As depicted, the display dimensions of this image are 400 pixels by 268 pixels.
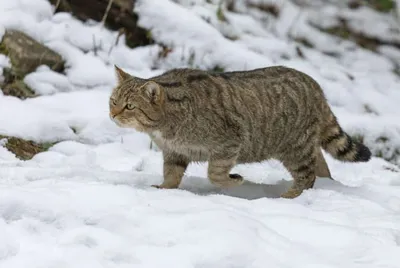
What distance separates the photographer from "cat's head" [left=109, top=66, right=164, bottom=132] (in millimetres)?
4434

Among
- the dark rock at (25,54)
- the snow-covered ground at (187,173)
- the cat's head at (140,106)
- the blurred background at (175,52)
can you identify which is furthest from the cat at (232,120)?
the dark rock at (25,54)

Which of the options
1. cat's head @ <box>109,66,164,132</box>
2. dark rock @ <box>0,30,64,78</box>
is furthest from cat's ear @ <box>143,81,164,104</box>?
dark rock @ <box>0,30,64,78</box>

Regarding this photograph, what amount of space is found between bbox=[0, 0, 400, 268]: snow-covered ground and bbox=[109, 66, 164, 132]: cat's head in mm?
422

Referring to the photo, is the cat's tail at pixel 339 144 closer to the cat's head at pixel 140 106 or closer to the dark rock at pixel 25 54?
the cat's head at pixel 140 106

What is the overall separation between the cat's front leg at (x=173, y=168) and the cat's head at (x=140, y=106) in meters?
0.34

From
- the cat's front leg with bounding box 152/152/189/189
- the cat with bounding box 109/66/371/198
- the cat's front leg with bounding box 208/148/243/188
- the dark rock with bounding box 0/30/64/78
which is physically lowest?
the dark rock with bounding box 0/30/64/78

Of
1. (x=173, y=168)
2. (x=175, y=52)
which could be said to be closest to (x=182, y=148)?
(x=173, y=168)

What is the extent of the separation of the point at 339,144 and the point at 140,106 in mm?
1640

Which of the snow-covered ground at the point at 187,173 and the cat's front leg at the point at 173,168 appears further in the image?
the cat's front leg at the point at 173,168

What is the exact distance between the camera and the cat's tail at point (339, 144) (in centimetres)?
514

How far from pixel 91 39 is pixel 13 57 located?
1.14m

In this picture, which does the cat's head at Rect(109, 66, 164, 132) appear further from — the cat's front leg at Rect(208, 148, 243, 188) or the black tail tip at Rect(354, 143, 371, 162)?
the black tail tip at Rect(354, 143, 371, 162)

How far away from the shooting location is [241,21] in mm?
9188

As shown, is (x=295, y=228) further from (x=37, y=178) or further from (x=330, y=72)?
(x=330, y=72)
